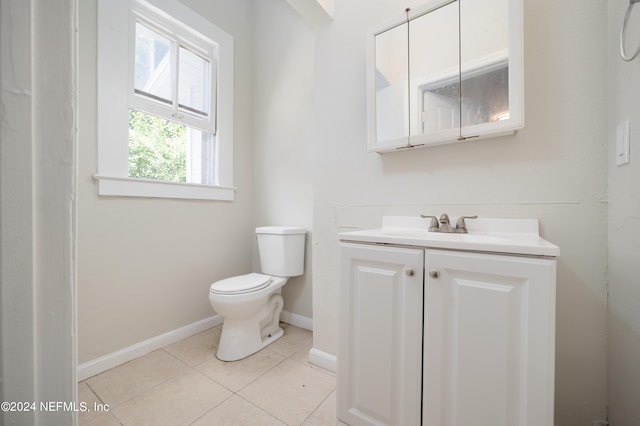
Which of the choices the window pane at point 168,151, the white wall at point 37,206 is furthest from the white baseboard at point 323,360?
the window pane at point 168,151

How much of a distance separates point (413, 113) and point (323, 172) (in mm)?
584

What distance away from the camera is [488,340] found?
2.51 ft

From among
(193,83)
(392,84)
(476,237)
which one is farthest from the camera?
(193,83)

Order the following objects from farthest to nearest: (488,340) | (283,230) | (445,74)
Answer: (283,230) → (445,74) → (488,340)

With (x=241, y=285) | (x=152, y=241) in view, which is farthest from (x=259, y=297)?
(x=152, y=241)

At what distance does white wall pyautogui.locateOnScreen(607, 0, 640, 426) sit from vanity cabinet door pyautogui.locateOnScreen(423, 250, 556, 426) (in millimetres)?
275

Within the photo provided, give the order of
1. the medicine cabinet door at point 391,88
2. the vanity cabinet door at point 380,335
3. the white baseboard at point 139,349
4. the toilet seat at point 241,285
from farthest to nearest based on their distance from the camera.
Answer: the toilet seat at point 241,285, the white baseboard at point 139,349, the medicine cabinet door at point 391,88, the vanity cabinet door at point 380,335

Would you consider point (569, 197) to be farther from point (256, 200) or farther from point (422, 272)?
point (256, 200)

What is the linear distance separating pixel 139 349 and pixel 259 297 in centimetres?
80

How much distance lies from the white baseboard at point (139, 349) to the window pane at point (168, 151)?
106 cm

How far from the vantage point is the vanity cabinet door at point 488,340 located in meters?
0.71

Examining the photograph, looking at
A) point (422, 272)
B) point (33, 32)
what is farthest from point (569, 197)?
point (33, 32)

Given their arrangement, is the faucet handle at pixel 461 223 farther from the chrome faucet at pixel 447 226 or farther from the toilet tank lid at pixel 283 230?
the toilet tank lid at pixel 283 230

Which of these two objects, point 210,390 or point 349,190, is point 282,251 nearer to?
point 349,190
